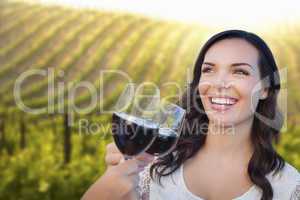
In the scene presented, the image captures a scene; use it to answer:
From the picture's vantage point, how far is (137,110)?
176 centimetres

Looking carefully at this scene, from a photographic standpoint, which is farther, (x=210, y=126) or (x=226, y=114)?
(x=210, y=126)

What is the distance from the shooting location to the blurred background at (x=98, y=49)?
12.7m

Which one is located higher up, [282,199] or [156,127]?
[156,127]

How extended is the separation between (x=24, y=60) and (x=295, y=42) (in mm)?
10606

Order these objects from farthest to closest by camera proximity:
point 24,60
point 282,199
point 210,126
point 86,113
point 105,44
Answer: point 105,44 → point 24,60 → point 86,113 → point 210,126 → point 282,199

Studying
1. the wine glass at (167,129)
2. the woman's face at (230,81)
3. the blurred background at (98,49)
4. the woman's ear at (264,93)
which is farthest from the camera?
the blurred background at (98,49)

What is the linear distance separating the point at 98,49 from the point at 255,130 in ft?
59.3

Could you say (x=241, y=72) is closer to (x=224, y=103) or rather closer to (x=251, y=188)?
(x=224, y=103)

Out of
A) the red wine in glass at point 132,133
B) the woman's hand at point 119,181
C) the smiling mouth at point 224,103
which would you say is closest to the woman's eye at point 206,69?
the smiling mouth at point 224,103

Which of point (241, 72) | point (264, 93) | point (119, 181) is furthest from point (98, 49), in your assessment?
point (119, 181)

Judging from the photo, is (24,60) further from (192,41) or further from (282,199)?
(282,199)

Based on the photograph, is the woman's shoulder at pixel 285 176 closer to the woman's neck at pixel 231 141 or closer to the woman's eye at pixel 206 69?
the woman's neck at pixel 231 141

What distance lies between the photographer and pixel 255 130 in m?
2.01

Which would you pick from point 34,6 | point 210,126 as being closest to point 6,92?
point 34,6
